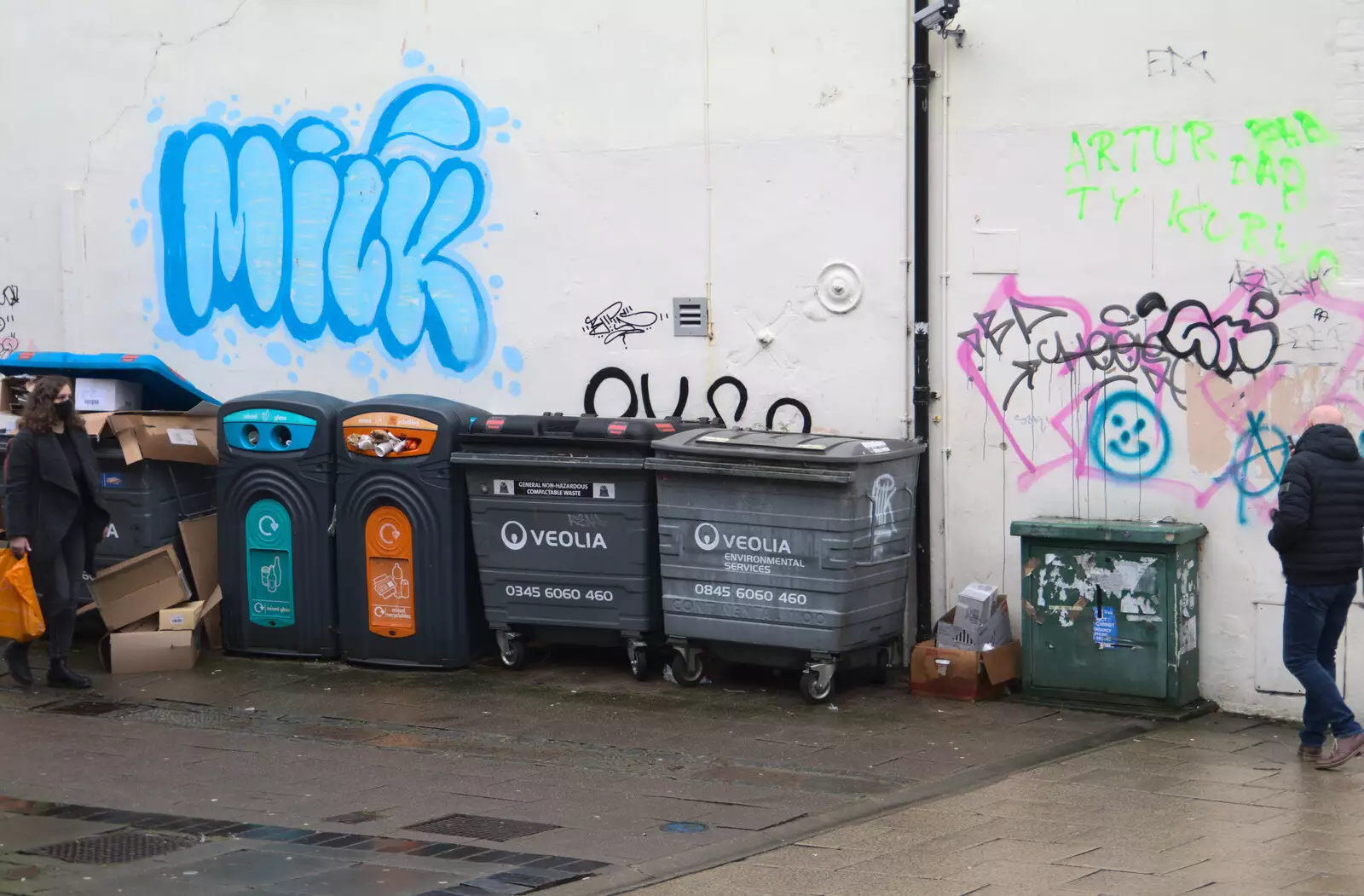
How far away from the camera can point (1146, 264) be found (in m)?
9.20

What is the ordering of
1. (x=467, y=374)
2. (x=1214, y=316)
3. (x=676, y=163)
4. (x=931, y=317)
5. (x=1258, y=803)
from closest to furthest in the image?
(x=1258, y=803) < (x=1214, y=316) < (x=931, y=317) < (x=676, y=163) < (x=467, y=374)

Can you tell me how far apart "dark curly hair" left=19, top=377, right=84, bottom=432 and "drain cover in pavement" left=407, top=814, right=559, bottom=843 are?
4.04 metres

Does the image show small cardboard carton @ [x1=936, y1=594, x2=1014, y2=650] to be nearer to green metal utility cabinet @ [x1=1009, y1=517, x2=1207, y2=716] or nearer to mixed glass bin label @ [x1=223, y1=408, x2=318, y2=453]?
green metal utility cabinet @ [x1=1009, y1=517, x2=1207, y2=716]

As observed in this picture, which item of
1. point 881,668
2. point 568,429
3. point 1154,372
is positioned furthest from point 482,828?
point 1154,372

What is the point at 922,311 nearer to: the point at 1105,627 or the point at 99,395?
the point at 1105,627

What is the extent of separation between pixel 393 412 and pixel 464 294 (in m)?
1.38

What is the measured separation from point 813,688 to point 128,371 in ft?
16.3

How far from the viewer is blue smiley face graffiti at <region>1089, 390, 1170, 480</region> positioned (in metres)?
9.24

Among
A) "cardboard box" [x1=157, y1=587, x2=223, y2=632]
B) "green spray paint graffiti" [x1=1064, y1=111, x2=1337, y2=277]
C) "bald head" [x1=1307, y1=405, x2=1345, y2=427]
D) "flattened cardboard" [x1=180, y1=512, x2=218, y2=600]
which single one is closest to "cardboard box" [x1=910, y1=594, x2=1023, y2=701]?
"bald head" [x1=1307, y1=405, x2=1345, y2=427]

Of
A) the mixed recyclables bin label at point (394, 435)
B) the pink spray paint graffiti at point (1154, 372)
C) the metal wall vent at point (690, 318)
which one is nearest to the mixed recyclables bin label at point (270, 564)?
the mixed recyclables bin label at point (394, 435)

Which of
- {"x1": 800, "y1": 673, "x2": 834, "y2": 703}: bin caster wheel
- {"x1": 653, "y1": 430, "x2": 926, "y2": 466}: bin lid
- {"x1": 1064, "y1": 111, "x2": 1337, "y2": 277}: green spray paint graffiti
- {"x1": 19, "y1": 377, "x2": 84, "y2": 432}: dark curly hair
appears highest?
{"x1": 1064, "y1": 111, "x2": 1337, "y2": 277}: green spray paint graffiti

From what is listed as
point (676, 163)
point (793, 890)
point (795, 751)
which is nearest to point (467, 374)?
point (676, 163)

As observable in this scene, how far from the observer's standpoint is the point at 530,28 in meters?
10.9

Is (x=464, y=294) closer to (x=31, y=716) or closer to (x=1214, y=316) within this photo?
(x=31, y=716)
